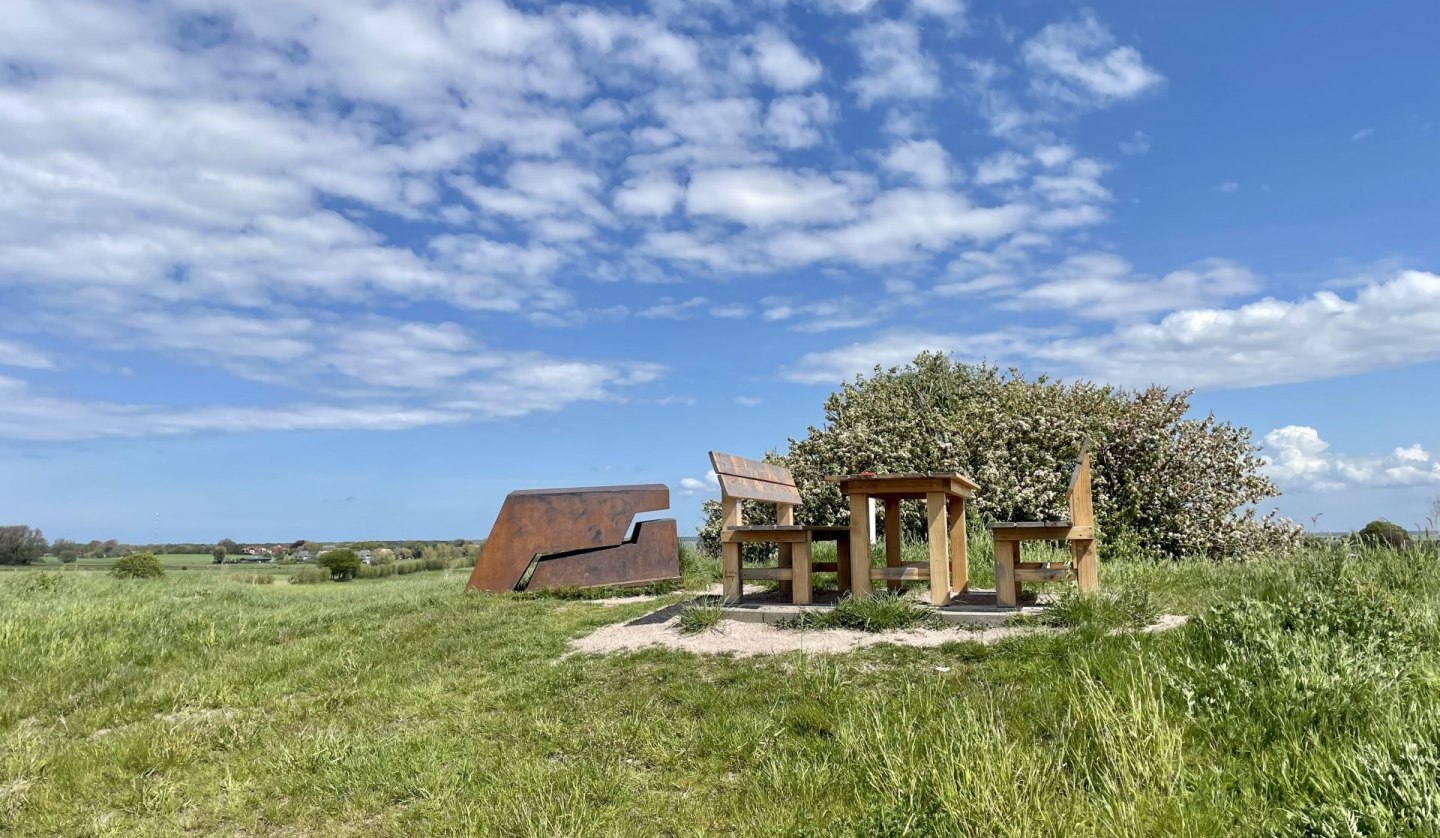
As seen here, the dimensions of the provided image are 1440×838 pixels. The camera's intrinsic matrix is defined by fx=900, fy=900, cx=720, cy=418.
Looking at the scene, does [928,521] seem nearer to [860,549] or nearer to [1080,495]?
[860,549]

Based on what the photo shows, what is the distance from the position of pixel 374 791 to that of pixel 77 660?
5.36 metres

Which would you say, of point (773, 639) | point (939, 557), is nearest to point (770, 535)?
point (773, 639)

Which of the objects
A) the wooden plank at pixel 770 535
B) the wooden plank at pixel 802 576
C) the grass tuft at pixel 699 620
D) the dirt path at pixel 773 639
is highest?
the wooden plank at pixel 770 535

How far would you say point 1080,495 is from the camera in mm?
7902

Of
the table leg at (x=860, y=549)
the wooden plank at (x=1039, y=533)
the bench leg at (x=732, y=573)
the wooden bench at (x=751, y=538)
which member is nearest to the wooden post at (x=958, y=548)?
the wooden bench at (x=751, y=538)

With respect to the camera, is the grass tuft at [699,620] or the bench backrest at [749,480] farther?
the bench backrest at [749,480]

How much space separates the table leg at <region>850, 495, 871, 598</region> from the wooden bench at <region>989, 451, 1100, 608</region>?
1.06m

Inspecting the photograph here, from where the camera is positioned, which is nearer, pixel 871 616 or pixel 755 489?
pixel 871 616

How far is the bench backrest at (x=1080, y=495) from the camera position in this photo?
307 inches

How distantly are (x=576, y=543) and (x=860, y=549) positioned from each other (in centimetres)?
535

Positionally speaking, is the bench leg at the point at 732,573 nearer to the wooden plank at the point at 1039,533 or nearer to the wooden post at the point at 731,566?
the wooden post at the point at 731,566

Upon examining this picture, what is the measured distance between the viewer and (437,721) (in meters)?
5.77

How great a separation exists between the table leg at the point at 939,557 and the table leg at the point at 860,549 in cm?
54

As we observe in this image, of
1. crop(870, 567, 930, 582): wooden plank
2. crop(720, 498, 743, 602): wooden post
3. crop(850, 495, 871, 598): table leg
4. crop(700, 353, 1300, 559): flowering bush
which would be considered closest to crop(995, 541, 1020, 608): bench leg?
crop(870, 567, 930, 582): wooden plank
